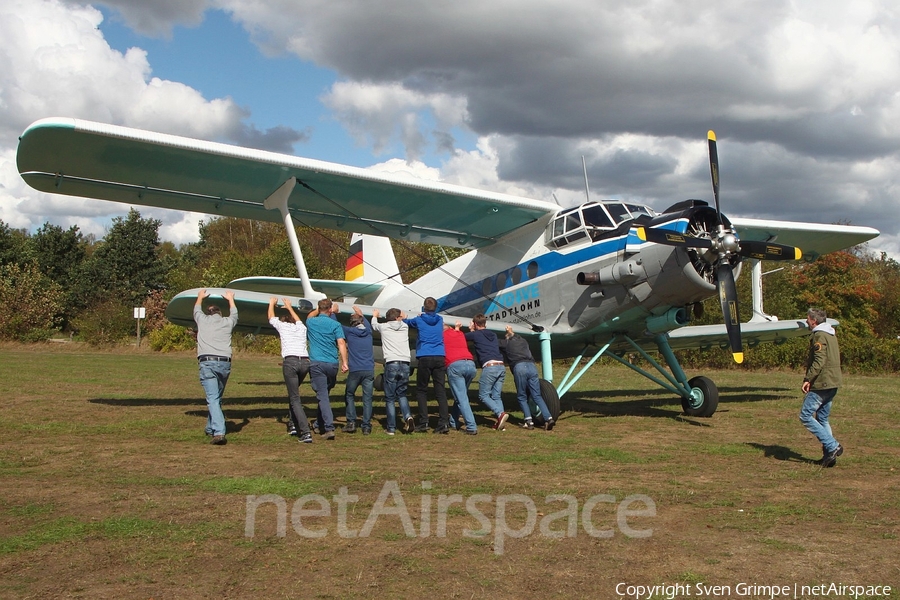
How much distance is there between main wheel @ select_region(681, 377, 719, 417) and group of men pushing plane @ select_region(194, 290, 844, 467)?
116 inches

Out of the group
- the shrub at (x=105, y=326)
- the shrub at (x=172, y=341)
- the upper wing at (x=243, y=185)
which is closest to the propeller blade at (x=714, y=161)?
the upper wing at (x=243, y=185)

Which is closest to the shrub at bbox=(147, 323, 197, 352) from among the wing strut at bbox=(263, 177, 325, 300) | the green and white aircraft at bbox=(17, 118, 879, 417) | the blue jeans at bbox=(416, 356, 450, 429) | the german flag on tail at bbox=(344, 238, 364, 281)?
the german flag on tail at bbox=(344, 238, 364, 281)

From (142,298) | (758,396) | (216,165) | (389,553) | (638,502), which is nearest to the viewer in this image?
(389,553)

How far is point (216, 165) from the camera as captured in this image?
11328mm

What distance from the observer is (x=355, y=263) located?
20.2 metres

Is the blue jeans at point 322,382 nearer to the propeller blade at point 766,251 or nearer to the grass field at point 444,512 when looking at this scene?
the grass field at point 444,512

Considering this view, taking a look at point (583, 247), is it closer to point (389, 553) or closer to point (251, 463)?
point (251, 463)

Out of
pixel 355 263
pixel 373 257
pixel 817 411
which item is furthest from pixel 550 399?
pixel 355 263

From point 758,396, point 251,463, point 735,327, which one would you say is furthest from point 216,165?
point 758,396

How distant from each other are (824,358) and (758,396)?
8782 millimetres

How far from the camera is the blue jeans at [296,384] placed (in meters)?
9.04

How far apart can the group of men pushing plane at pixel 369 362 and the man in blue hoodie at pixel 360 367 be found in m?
0.01

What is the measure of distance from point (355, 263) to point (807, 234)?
37.6 ft

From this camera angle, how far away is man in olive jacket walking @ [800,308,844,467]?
7652 mm
